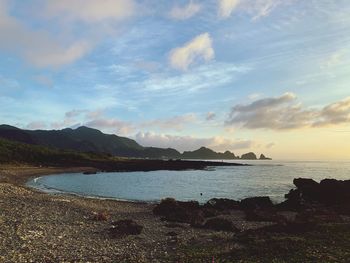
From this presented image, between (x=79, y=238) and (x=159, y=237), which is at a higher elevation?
(x=79, y=238)

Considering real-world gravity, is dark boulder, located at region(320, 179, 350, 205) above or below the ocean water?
above

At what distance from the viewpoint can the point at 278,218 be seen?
3584 cm

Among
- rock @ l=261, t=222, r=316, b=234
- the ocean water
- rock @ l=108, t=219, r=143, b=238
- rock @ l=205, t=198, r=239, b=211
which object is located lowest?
the ocean water

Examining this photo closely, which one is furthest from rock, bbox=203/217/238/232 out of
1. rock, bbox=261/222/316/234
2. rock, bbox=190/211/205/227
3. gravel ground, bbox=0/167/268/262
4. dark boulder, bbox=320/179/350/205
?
dark boulder, bbox=320/179/350/205

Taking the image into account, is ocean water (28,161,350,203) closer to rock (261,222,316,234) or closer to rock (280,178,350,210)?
rock (280,178,350,210)

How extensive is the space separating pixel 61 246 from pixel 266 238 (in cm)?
1321

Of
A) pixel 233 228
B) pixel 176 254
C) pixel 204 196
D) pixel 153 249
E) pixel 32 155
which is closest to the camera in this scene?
pixel 176 254

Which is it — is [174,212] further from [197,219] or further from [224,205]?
[224,205]

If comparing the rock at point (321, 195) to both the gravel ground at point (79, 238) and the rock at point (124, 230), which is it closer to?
the gravel ground at point (79, 238)

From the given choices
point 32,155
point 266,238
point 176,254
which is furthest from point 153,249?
point 32,155

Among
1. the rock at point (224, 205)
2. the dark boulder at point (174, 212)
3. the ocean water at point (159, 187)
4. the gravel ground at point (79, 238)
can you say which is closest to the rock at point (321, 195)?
the ocean water at point (159, 187)

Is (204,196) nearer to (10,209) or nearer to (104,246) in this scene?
(10,209)

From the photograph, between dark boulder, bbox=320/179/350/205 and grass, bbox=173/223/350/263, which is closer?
grass, bbox=173/223/350/263

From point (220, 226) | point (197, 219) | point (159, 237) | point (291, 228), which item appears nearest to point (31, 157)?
point (197, 219)
